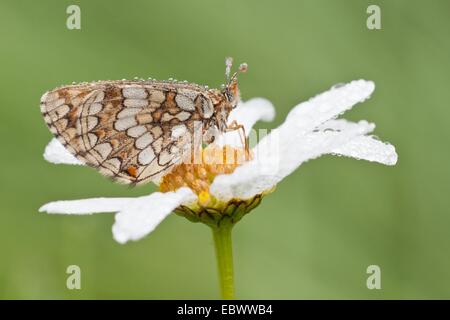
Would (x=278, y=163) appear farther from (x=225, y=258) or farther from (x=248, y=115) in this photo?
(x=248, y=115)

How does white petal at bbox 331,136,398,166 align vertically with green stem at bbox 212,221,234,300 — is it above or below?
above

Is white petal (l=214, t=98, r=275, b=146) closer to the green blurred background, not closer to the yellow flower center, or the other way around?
the yellow flower center

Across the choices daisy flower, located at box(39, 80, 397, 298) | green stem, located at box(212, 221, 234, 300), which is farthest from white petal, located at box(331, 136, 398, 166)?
green stem, located at box(212, 221, 234, 300)

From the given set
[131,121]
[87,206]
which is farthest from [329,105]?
[87,206]

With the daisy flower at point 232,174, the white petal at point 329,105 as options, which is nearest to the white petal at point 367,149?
the daisy flower at point 232,174

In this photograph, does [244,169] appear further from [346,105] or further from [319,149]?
[346,105]

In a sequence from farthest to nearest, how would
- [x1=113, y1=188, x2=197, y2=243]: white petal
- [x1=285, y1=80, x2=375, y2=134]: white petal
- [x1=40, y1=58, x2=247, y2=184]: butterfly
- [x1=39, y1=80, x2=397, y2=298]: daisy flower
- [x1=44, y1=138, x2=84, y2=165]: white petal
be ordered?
1. [x1=44, y1=138, x2=84, y2=165]: white petal
2. [x1=285, y1=80, x2=375, y2=134]: white petal
3. [x1=40, y1=58, x2=247, y2=184]: butterfly
4. [x1=39, y1=80, x2=397, y2=298]: daisy flower
5. [x1=113, y1=188, x2=197, y2=243]: white petal
